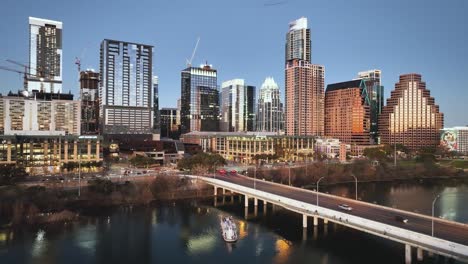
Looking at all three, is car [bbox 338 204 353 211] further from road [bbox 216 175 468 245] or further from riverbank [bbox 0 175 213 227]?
riverbank [bbox 0 175 213 227]

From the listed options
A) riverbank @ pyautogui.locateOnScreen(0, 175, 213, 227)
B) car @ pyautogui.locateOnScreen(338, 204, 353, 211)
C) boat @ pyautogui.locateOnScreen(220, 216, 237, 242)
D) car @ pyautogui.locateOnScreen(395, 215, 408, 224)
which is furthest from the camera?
riverbank @ pyautogui.locateOnScreen(0, 175, 213, 227)

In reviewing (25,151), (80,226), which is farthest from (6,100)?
(80,226)

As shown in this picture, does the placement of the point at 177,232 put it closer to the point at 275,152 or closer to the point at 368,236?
the point at 368,236

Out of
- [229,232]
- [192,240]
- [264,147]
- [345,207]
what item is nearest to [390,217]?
[345,207]

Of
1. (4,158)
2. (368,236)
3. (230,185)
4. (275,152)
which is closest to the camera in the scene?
(368,236)

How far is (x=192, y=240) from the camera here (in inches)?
2108

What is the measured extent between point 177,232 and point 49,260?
61.3 feet

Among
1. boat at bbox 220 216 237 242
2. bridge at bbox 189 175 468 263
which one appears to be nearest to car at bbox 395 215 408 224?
bridge at bbox 189 175 468 263

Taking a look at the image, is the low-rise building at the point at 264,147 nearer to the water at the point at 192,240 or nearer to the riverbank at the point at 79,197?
the riverbank at the point at 79,197

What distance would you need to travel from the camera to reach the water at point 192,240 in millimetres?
45938

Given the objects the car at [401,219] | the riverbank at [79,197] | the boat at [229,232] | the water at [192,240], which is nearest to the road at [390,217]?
the car at [401,219]

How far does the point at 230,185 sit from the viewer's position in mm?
77438

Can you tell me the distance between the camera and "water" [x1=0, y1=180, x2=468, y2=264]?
45938mm

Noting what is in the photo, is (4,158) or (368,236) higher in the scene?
(4,158)
